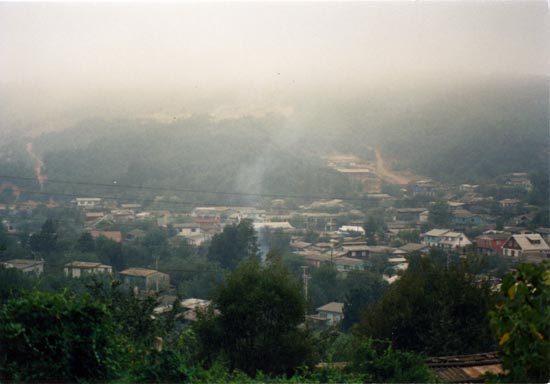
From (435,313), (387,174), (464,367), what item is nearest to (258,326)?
(464,367)

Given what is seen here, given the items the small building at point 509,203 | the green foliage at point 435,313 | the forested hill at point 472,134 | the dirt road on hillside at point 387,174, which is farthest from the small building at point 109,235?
the small building at point 509,203

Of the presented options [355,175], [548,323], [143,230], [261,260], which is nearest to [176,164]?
[143,230]

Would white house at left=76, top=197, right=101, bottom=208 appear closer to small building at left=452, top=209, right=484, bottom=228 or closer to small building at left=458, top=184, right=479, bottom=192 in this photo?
small building at left=452, top=209, right=484, bottom=228

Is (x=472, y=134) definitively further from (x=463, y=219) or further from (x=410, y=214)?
(x=410, y=214)

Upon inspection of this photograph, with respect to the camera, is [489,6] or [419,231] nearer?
[489,6]

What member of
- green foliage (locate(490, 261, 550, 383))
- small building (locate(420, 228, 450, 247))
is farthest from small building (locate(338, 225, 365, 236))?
green foliage (locate(490, 261, 550, 383))

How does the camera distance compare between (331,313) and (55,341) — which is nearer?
(55,341)

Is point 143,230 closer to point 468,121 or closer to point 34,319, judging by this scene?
point 34,319
